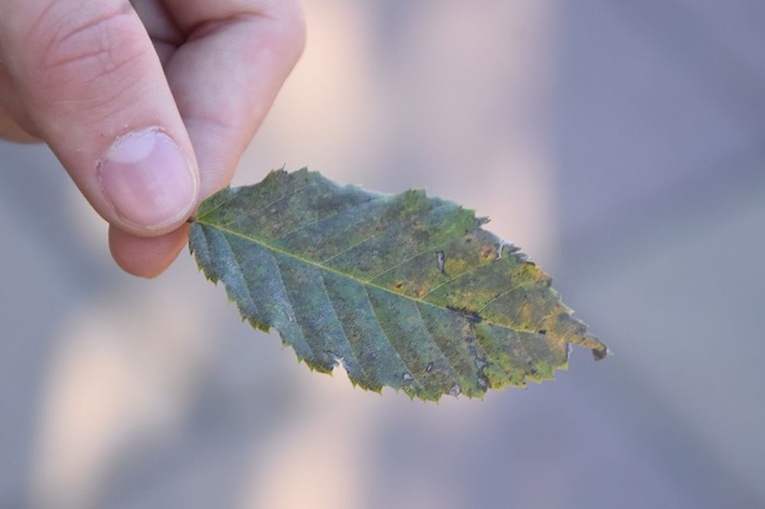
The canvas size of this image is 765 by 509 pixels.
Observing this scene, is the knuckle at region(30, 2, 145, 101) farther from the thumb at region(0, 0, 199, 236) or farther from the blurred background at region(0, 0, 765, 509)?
the blurred background at region(0, 0, 765, 509)

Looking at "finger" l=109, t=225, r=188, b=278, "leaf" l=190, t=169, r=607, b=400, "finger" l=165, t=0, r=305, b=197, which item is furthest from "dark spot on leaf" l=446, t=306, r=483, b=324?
"finger" l=165, t=0, r=305, b=197

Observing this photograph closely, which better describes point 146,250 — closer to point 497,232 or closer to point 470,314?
point 470,314

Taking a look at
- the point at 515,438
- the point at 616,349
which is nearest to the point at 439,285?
the point at 515,438

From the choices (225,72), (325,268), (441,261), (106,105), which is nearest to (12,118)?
(225,72)

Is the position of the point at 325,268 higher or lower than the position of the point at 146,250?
higher

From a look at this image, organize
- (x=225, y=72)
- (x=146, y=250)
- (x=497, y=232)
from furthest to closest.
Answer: (x=497, y=232)
(x=225, y=72)
(x=146, y=250)

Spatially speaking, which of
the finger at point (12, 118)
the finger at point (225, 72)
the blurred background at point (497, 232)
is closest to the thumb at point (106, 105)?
the finger at point (225, 72)

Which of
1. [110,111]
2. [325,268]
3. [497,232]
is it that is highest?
[325,268]
